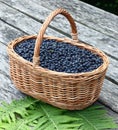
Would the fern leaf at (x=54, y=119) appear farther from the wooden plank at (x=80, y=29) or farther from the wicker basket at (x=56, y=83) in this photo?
the wooden plank at (x=80, y=29)

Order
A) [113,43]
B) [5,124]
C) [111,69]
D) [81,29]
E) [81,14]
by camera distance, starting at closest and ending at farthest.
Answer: [5,124], [111,69], [113,43], [81,29], [81,14]

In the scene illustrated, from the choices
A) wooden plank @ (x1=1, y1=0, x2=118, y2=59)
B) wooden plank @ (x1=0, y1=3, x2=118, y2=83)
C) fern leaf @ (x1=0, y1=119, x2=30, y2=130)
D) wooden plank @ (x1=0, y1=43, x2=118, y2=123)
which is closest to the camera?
fern leaf @ (x1=0, y1=119, x2=30, y2=130)

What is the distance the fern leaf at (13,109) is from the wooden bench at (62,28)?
0.20ft

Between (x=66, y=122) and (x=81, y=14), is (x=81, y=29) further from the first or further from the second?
(x=66, y=122)

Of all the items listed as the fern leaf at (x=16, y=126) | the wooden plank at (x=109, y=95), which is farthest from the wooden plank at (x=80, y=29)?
the fern leaf at (x=16, y=126)

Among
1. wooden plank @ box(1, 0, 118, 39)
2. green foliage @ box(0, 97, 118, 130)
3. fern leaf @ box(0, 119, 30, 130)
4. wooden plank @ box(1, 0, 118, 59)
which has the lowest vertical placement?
fern leaf @ box(0, 119, 30, 130)

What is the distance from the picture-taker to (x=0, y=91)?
170 cm

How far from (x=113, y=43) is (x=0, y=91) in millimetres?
701

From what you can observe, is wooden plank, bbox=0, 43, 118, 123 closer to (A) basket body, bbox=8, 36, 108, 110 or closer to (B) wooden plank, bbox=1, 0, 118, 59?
(A) basket body, bbox=8, 36, 108, 110

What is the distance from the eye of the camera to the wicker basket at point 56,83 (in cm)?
150

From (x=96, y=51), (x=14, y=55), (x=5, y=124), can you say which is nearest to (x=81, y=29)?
(x=96, y=51)

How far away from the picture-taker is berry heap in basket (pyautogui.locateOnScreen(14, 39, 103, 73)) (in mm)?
1566

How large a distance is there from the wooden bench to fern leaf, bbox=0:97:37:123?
0.06 meters

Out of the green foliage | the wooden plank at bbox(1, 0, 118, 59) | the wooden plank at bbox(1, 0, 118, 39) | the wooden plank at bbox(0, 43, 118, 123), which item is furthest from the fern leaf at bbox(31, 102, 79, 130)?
the wooden plank at bbox(1, 0, 118, 39)
